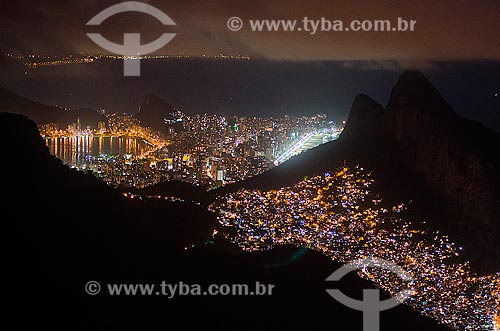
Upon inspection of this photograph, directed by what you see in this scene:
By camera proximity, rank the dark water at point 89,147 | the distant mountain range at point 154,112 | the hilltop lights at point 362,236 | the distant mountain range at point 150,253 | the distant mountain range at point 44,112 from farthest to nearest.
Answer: the distant mountain range at point 154,112 → the dark water at point 89,147 → the distant mountain range at point 44,112 → the hilltop lights at point 362,236 → the distant mountain range at point 150,253

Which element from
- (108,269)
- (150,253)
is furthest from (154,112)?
(108,269)

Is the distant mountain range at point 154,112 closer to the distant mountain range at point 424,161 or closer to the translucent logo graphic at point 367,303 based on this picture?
the distant mountain range at point 424,161

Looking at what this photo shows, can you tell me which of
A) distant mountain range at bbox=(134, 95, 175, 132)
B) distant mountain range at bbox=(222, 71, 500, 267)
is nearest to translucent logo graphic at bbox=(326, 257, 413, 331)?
distant mountain range at bbox=(222, 71, 500, 267)

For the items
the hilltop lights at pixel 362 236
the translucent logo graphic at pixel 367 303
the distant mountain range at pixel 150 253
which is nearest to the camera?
the distant mountain range at pixel 150 253

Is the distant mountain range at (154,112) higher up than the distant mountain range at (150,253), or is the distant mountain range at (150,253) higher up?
the distant mountain range at (154,112)

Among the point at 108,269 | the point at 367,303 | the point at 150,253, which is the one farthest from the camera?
the point at 367,303

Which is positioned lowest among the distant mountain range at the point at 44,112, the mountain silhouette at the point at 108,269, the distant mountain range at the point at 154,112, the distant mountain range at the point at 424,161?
the mountain silhouette at the point at 108,269

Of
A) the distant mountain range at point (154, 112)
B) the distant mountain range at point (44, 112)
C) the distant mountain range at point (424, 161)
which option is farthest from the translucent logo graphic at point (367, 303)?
the distant mountain range at point (154, 112)

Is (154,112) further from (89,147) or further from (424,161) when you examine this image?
(424,161)

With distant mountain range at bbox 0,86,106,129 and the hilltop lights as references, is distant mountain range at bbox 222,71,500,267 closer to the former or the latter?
the hilltop lights
